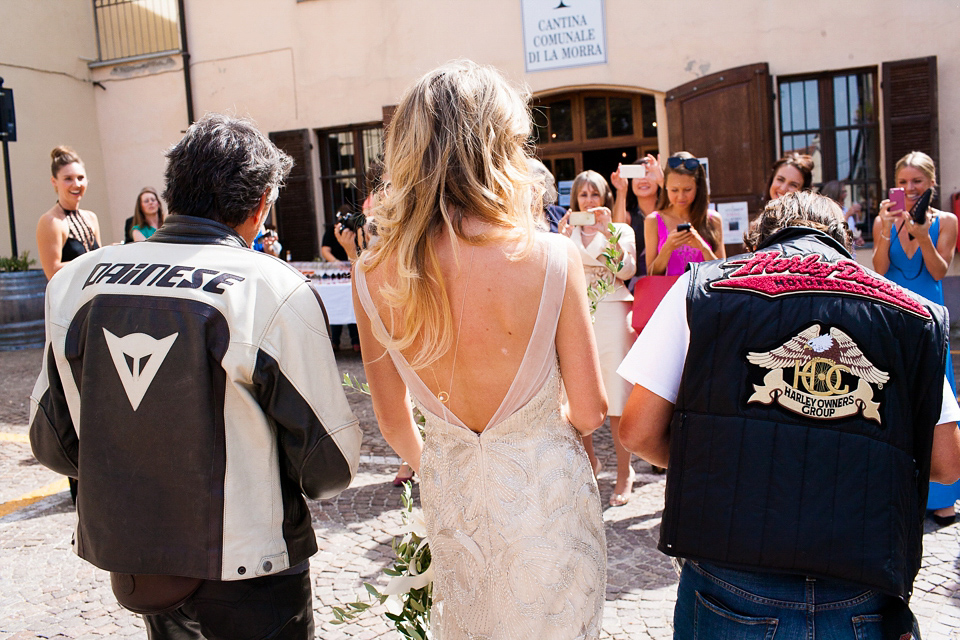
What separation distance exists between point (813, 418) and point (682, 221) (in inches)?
110

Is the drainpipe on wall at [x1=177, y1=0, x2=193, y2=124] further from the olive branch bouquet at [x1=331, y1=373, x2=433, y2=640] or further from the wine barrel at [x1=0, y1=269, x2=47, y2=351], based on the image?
the olive branch bouquet at [x1=331, y1=373, x2=433, y2=640]

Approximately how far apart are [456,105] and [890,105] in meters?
8.48

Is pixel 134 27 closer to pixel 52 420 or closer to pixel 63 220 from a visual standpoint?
pixel 63 220

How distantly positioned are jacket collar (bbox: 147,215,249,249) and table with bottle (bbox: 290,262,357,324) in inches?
240

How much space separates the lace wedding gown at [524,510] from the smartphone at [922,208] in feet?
9.95

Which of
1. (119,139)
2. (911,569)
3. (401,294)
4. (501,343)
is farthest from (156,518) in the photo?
(119,139)

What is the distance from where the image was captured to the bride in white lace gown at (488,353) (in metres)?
1.69

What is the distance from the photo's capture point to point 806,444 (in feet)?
5.08

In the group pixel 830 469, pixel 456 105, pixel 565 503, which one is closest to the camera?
pixel 830 469

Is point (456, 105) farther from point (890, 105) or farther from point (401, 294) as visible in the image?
point (890, 105)

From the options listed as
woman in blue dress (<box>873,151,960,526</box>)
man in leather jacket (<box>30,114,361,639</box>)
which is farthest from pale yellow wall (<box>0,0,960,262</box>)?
man in leather jacket (<box>30,114,361,639</box>)

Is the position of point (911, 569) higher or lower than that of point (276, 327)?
lower

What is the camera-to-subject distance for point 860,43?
8711mm

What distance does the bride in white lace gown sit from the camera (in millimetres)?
1694
